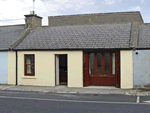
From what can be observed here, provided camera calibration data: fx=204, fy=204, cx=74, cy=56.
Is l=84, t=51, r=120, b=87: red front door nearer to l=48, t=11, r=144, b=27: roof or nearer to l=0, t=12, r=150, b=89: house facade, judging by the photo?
l=0, t=12, r=150, b=89: house facade

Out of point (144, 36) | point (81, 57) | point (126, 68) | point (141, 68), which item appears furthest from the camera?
point (144, 36)

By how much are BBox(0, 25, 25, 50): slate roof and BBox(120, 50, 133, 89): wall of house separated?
319 inches

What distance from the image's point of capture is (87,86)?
13484mm

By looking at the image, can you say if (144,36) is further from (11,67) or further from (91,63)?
(11,67)

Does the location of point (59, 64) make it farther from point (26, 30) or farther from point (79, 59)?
point (26, 30)

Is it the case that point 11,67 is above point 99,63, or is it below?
below

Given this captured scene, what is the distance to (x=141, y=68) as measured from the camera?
1244cm

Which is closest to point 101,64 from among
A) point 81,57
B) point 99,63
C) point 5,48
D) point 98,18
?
point 99,63

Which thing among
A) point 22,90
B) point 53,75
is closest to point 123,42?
point 53,75

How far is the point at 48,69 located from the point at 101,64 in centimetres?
360

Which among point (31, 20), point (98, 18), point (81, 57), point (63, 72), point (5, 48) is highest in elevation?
point (98, 18)

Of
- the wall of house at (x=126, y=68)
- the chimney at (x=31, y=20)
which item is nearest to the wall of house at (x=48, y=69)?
the wall of house at (x=126, y=68)

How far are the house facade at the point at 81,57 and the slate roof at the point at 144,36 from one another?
0.41ft

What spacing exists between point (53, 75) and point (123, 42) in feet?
16.8
